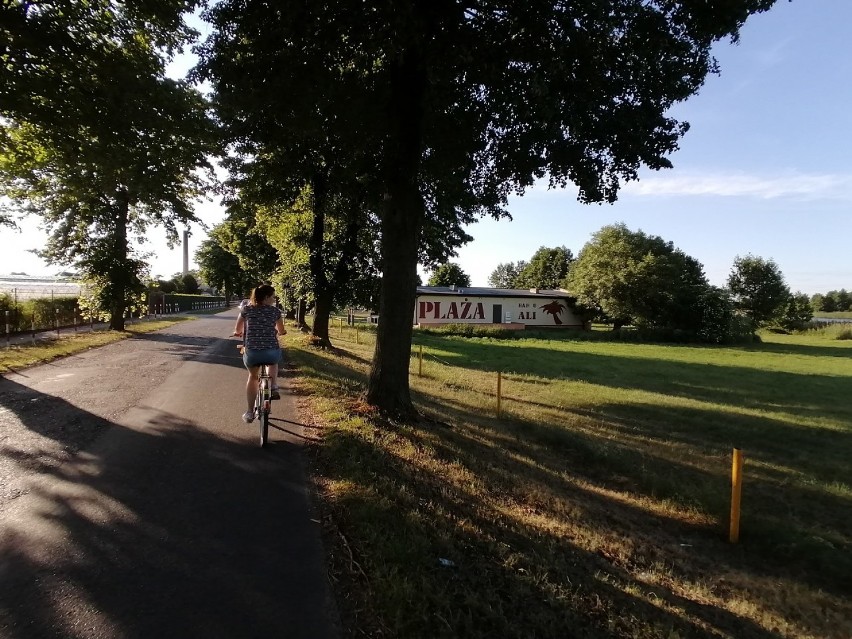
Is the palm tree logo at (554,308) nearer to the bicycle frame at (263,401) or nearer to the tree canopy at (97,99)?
the tree canopy at (97,99)

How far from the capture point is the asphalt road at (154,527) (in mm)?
2998

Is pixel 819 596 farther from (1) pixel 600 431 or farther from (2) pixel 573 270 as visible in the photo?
(2) pixel 573 270

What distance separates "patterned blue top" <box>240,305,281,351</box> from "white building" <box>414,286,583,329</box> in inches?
1364

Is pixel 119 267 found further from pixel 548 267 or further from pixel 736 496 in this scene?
pixel 548 267

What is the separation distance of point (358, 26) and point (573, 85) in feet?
10.1

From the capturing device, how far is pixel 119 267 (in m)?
23.4

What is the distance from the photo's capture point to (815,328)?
6525 centimetres

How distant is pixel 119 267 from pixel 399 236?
20.5 metres

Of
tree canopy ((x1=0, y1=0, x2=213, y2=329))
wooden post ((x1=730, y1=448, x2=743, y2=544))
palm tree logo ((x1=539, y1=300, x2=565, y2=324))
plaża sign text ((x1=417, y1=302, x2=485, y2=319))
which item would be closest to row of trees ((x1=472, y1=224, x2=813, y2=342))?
palm tree logo ((x1=539, y1=300, x2=565, y2=324))

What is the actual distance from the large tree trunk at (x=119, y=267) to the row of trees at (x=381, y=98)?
10.9 m

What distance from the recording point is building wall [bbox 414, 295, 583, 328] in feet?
148

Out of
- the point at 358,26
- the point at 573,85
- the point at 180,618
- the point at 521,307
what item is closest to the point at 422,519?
the point at 180,618

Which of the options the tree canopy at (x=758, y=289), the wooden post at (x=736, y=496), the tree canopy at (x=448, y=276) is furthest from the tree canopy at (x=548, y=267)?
the wooden post at (x=736, y=496)

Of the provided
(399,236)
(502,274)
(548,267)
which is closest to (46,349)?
(399,236)
